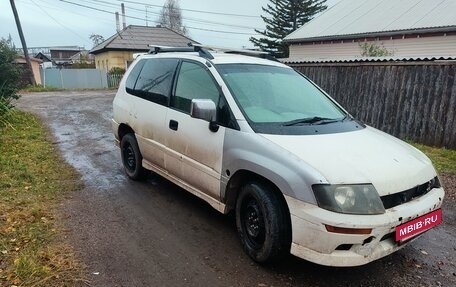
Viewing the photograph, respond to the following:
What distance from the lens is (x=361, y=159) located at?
3010 mm

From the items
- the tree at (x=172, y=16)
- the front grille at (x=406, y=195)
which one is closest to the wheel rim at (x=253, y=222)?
the front grille at (x=406, y=195)

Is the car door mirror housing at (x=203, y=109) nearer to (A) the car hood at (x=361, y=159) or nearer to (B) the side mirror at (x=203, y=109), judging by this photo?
(B) the side mirror at (x=203, y=109)

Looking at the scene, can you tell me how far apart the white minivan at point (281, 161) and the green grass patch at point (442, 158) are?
3415 mm

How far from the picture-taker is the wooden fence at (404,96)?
791 cm

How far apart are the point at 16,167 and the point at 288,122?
4705 mm

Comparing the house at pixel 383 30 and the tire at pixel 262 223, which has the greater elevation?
the house at pixel 383 30

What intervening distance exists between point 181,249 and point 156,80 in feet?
7.67

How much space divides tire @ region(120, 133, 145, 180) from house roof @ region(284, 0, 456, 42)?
13.3 meters

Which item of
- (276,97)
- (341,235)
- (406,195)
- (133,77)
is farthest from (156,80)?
(406,195)

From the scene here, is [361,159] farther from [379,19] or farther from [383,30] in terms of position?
[379,19]

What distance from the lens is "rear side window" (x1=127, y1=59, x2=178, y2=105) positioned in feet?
15.2

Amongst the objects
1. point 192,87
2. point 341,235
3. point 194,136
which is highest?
point 192,87

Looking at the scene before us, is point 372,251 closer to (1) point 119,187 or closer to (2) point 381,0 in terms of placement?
(1) point 119,187

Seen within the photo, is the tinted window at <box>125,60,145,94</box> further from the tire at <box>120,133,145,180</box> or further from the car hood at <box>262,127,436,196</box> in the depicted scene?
the car hood at <box>262,127,436,196</box>
